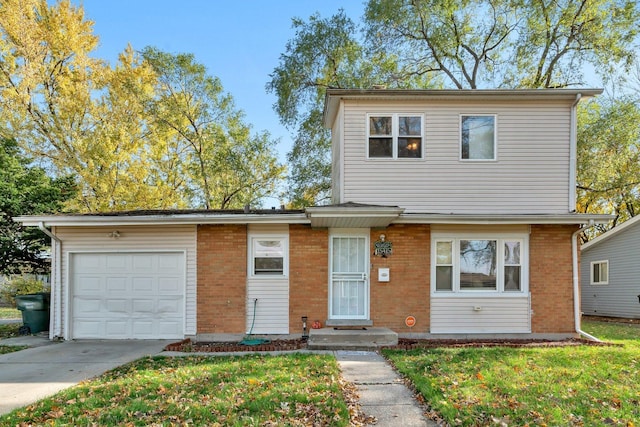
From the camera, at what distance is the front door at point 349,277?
31.6 feet

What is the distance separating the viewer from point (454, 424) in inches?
169

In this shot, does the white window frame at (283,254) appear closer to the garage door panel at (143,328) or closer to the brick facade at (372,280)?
the brick facade at (372,280)

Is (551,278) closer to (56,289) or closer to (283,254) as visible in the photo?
(283,254)

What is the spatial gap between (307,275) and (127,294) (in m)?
4.20

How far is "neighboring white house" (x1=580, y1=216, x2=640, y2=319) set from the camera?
16141 mm

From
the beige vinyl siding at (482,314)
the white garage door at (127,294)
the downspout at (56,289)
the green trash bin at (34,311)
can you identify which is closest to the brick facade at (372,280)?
the beige vinyl siding at (482,314)

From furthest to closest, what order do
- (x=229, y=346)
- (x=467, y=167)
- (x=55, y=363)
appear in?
1. (x=467, y=167)
2. (x=229, y=346)
3. (x=55, y=363)

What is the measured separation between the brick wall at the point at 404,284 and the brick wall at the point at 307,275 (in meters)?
1.12

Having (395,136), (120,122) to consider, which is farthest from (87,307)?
(120,122)

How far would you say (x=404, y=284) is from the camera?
9.58m

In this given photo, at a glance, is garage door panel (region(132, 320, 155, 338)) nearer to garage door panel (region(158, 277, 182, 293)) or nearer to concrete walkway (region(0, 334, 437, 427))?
concrete walkway (region(0, 334, 437, 427))

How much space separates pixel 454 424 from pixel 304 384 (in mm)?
2055

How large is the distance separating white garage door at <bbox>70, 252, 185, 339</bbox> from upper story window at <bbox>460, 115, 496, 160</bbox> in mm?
7167

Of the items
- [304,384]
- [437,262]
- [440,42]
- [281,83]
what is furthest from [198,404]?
[440,42]
